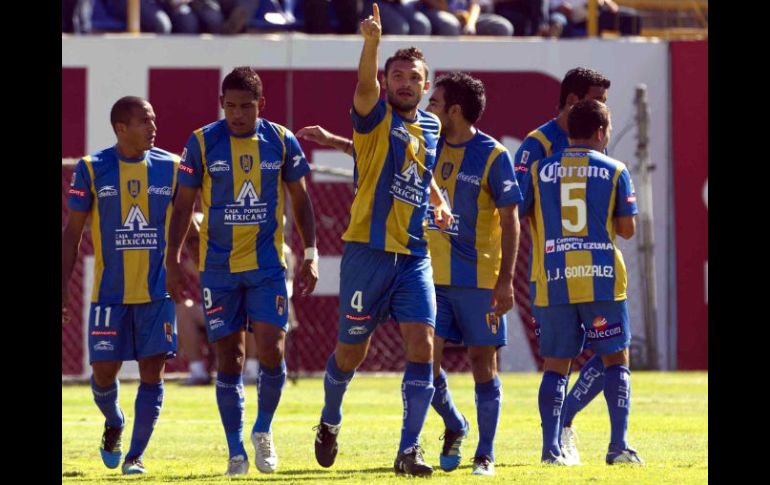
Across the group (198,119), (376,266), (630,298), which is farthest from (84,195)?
(630,298)

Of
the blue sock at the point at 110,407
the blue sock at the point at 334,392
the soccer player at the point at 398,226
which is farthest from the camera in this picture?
the blue sock at the point at 110,407

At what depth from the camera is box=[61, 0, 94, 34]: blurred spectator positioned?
19.0m

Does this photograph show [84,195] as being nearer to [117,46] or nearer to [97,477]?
[97,477]

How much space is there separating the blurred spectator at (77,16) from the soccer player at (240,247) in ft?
33.7

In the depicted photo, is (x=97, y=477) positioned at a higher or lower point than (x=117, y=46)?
lower

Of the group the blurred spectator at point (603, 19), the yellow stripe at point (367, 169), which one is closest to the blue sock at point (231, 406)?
the yellow stripe at point (367, 169)

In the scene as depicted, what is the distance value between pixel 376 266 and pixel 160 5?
1182cm

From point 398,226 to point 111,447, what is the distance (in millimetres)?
2488

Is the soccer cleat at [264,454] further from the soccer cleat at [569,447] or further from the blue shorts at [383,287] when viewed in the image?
the soccer cleat at [569,447]

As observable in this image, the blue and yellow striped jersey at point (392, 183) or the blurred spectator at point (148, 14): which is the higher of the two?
the blurred spectator at point (148, 14)

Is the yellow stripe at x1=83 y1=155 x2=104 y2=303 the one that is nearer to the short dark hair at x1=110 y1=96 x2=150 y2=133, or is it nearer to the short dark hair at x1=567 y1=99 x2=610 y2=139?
the short dark hair at x1=110 y1=96 x2=150 y2=133

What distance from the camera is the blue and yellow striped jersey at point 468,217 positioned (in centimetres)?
923
